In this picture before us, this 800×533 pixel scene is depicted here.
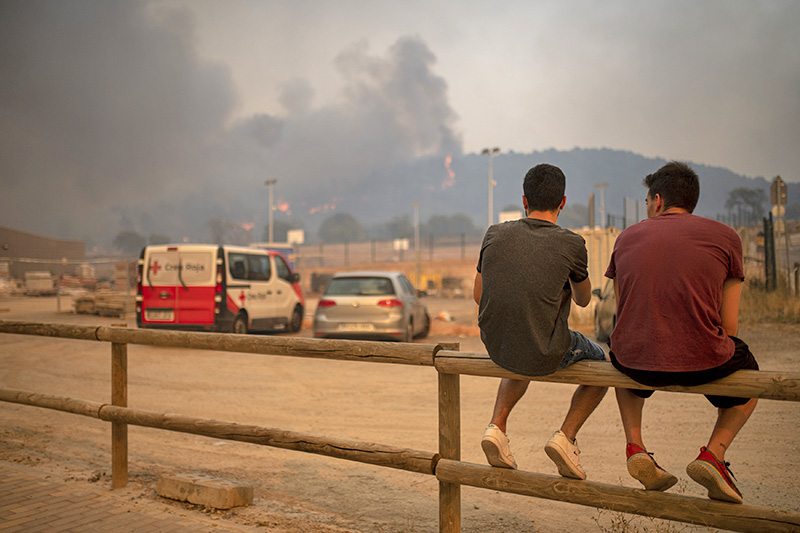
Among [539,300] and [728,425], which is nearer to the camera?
[728,425]

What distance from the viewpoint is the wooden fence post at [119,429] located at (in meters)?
4.83

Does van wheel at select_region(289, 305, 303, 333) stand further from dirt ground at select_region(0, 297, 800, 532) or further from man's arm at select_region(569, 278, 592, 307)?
man's arm at select_region(569, 278, 592, 307)

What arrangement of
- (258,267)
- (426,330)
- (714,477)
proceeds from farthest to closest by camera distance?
(426,330), (258,267), (714,477)

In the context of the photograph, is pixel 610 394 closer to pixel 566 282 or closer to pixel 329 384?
pixel 329 384

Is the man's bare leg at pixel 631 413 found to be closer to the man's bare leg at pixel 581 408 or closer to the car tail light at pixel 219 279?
the man's bare leg at pixel 581 408

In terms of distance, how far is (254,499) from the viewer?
4.70 meters

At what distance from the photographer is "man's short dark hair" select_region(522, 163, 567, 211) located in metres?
3.28

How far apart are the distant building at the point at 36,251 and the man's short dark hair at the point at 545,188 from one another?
48587 mm

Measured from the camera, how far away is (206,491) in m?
4.38

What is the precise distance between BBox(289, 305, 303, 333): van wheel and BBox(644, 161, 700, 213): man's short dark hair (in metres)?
14.7

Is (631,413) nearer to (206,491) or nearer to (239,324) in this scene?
(206,491)

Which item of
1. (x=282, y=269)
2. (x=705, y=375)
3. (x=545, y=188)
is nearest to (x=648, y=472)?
(x=705, y=375)

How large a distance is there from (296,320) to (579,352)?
14.7 metres

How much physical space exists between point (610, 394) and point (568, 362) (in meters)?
6.19
